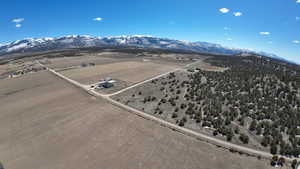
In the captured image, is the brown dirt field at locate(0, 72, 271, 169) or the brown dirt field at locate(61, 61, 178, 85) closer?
the brown dirt field at locate(0, 72, 271, 169)

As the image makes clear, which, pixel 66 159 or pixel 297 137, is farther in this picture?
pixel 297 137

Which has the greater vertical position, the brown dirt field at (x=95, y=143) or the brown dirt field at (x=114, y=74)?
the brown dirt field at (x=114, y=74)

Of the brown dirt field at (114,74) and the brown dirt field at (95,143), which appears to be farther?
the brown dirt field at (114,74)

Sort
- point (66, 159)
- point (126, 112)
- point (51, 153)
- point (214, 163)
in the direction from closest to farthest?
point (214, 163) < point (66, 159) < point (51, 153) < point (126, 112)

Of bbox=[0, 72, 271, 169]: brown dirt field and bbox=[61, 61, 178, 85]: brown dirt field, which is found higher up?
bbox=[61, 61, 178, 85]: brown dirt field

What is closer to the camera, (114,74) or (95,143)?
(95,143)

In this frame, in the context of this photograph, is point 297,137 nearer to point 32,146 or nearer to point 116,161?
point 116,161

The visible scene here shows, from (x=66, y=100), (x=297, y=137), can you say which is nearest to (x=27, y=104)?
(x=66, y=100)

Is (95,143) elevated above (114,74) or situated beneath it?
situated beneath
